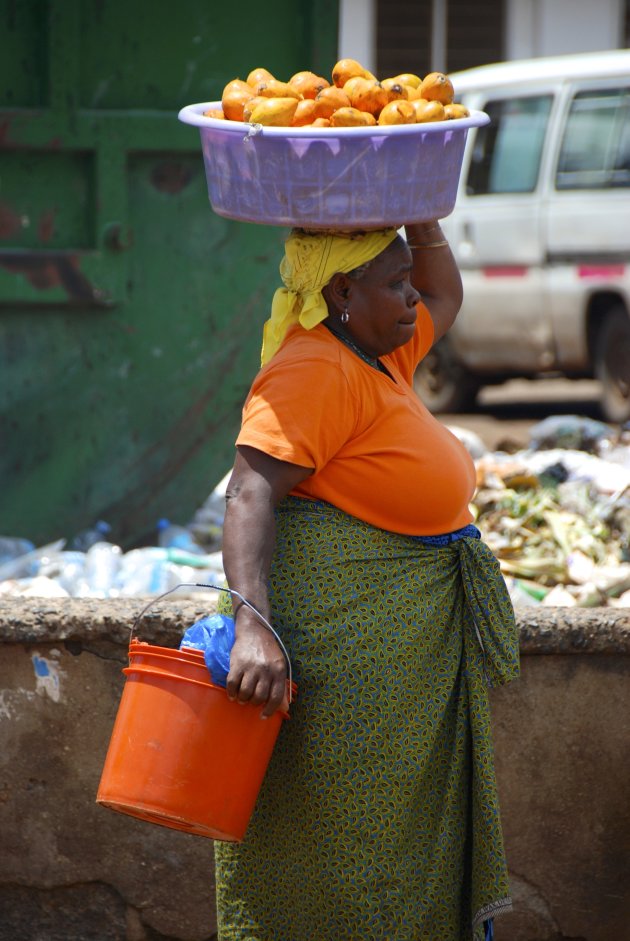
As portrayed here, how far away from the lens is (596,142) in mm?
9172

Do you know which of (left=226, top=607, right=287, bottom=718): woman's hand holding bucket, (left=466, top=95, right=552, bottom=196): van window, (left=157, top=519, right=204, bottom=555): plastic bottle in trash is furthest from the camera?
(left=466, top=95, right=552, bottom=196): van window

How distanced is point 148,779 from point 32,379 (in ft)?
7.96

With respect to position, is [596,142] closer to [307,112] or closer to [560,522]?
[560,522]

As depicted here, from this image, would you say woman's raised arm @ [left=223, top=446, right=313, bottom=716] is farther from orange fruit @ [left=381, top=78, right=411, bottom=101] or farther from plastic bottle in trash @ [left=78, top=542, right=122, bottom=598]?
plastic bottle in trash @ [left=78, top=542, right=122, bottom=598]

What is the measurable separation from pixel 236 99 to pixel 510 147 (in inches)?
290

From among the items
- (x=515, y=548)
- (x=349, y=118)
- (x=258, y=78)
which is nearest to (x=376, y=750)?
(x=349, y=118)

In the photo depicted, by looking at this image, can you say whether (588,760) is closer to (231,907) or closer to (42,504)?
(231,907)

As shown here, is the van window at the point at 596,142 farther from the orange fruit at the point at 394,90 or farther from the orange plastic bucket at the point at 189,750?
the orange plastic bucket at the point at 189,750

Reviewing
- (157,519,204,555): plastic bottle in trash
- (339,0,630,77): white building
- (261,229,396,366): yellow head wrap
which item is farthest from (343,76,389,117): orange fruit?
(339,0,630,77): white building

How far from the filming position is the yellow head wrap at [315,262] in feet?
8.11

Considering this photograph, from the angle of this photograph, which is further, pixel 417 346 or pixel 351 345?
pixel 417 346

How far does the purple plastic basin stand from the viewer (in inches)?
94.2

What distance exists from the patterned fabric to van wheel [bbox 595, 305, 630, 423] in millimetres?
7179

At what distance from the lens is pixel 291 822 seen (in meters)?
2.54
